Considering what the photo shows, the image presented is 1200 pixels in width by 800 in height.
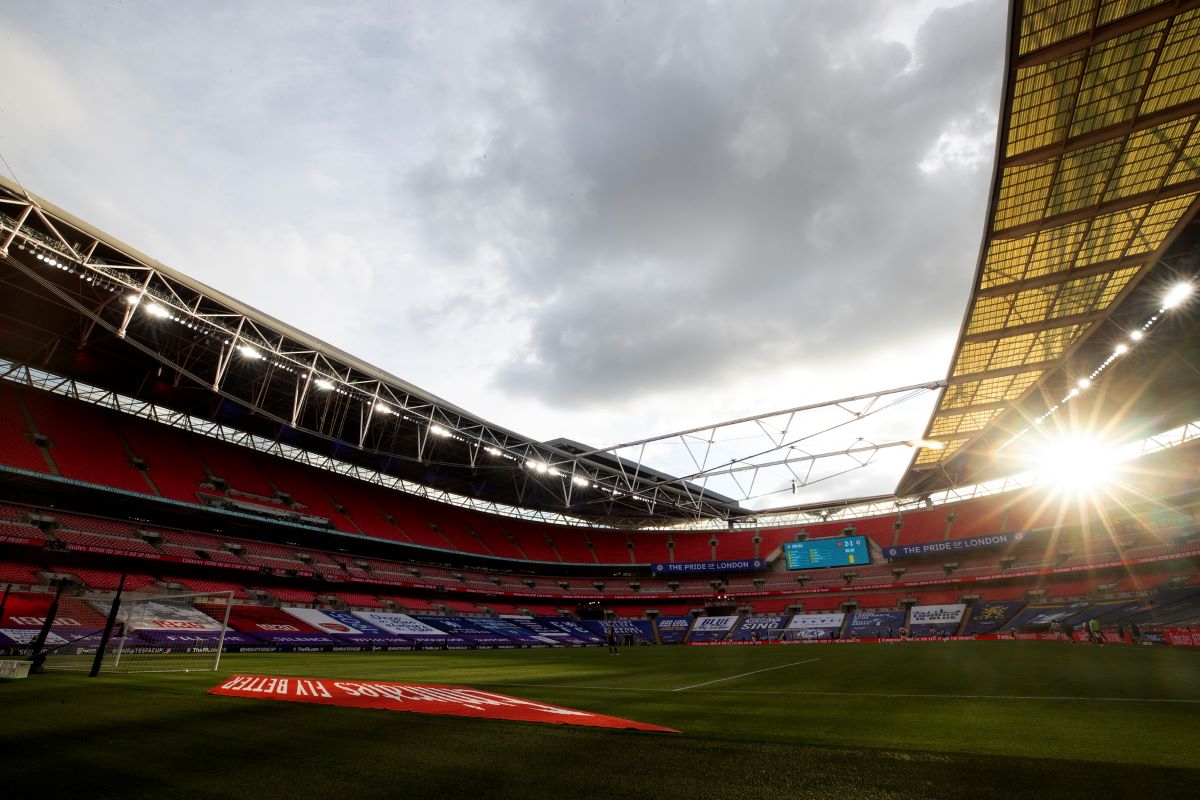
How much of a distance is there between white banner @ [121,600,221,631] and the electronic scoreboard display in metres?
45.5

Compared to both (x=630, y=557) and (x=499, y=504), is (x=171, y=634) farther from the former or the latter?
(x=630, y=557)

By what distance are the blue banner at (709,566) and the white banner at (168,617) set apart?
40645 millimetres

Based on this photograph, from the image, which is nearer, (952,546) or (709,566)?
(952,546)

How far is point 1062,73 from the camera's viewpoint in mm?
12109

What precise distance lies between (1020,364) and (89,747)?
29.8 meters

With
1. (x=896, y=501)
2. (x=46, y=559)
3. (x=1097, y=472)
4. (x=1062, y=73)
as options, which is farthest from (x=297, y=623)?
(x=1097, y=472)

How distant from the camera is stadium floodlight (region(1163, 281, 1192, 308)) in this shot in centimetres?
1688

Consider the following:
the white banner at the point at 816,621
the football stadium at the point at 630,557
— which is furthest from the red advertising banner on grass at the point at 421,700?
the white banner at the point at 816,621

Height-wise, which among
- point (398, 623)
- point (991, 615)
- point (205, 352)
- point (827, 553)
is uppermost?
point (205, 352)

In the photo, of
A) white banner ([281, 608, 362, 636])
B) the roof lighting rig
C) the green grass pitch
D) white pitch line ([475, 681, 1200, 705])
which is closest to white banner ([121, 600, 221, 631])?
white banner ([281, 608, 362, 636])

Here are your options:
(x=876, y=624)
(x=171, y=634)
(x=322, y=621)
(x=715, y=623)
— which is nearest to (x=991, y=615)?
(x=876, y=624)

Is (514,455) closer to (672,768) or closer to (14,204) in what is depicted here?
(14,204)

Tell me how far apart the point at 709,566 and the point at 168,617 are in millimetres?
45423

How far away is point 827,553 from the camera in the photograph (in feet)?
164
